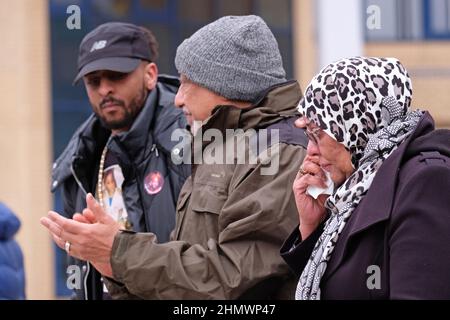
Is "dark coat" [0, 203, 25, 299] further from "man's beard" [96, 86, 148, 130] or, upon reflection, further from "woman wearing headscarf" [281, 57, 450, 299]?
"woman wearing headscarf" [281, 57, 450, 299]

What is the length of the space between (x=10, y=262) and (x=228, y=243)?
1.92 metres

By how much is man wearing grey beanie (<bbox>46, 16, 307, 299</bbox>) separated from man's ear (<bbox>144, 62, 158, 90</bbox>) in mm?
747

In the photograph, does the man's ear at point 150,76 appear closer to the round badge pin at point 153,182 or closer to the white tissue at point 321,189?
the round badge pin at point 153,182

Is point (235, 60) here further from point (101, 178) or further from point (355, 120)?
point (101, 178)

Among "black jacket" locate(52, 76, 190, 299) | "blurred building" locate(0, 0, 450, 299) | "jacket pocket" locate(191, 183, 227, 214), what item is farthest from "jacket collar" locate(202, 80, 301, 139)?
"blurred building" locate(0, 0, 450, 299)

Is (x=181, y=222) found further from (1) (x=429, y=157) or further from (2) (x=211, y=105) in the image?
(1) (x=429, y=157)

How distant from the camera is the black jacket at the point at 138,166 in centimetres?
447

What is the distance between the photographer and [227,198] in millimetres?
3729

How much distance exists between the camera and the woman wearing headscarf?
296cm

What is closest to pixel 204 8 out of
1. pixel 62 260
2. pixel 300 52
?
pixel 300 52

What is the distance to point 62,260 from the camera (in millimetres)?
10219

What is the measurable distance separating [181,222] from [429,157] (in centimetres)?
113

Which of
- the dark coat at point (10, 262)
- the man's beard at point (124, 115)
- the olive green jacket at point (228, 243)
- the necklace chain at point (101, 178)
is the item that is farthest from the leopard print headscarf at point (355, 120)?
the dark coat at point (10, 262)

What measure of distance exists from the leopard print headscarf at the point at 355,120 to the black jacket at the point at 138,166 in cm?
115
